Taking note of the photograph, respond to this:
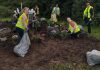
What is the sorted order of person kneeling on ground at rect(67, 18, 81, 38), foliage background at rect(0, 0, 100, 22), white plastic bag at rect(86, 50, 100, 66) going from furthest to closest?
foliage background at rect(0, 0, 100, 22) → person kneeling on ground at rect(67, 18, 81, 38) → white plastic bag at rect(86, 50, 100, 66)

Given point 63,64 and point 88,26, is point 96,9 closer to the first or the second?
point 88,26

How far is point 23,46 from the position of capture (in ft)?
45.6

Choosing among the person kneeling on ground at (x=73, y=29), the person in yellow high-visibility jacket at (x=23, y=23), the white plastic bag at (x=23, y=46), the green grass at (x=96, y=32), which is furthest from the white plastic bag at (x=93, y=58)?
the green grass at (x=96, y=32)

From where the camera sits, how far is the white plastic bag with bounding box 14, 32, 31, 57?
1358cm

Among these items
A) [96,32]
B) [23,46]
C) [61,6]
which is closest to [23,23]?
[23,46]

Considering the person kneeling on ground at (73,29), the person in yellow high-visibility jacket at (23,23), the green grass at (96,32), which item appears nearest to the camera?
the person in yellow high-visibility jacket at (23,23)

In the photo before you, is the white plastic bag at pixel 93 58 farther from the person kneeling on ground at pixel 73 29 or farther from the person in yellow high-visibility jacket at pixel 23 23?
the person kneeling on ground at pixel 73 29

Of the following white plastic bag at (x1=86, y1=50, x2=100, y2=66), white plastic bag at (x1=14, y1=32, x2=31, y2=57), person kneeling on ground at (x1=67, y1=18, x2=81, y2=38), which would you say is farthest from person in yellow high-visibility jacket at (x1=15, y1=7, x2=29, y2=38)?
white plastic bag at (x1=86, y1=50, x2=100, y2=66)

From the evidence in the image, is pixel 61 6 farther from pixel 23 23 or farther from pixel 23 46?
pixel 23 46

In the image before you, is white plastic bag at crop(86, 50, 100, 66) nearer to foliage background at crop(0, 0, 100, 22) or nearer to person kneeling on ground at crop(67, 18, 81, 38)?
person kneeling on ground at crop(67, 18, 81, 38)

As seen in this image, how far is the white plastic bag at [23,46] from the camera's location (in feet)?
44.6

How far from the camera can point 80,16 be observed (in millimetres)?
22125

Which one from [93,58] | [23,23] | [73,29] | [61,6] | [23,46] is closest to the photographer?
[93,58]

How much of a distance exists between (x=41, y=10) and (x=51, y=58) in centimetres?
1326
